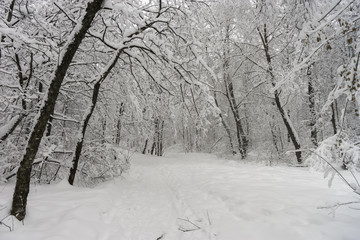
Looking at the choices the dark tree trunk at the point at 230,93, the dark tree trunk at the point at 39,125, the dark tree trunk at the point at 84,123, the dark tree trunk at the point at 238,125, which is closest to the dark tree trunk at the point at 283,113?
the dark tree trunk at the point at 230,93

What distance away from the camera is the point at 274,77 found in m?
10.7

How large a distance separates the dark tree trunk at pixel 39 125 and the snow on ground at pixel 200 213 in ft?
0.96

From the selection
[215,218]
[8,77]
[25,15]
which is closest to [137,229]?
[215,218]

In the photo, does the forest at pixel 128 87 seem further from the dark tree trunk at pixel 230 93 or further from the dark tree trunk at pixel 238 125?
the dark tree trunk at pixel 238 125

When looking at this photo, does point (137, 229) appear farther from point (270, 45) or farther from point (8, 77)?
point (270, 45)

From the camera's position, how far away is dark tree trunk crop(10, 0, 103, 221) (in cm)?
313

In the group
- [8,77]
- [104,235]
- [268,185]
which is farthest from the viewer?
[8,77]

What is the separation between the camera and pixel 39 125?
3252mm

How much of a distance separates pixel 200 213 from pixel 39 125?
10.4 feet

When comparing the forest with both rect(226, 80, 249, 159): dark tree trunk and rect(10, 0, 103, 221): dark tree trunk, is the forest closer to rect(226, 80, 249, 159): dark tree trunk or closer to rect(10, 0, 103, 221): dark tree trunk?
rect(10, 0, 103, 221): dark tree trunk

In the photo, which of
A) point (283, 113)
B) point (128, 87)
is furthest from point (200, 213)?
point (283, 113)

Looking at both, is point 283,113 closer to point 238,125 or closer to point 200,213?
point 238,125

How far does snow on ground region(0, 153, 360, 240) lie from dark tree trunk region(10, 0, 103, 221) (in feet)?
0.96

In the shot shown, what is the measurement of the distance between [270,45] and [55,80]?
11.5 metres
